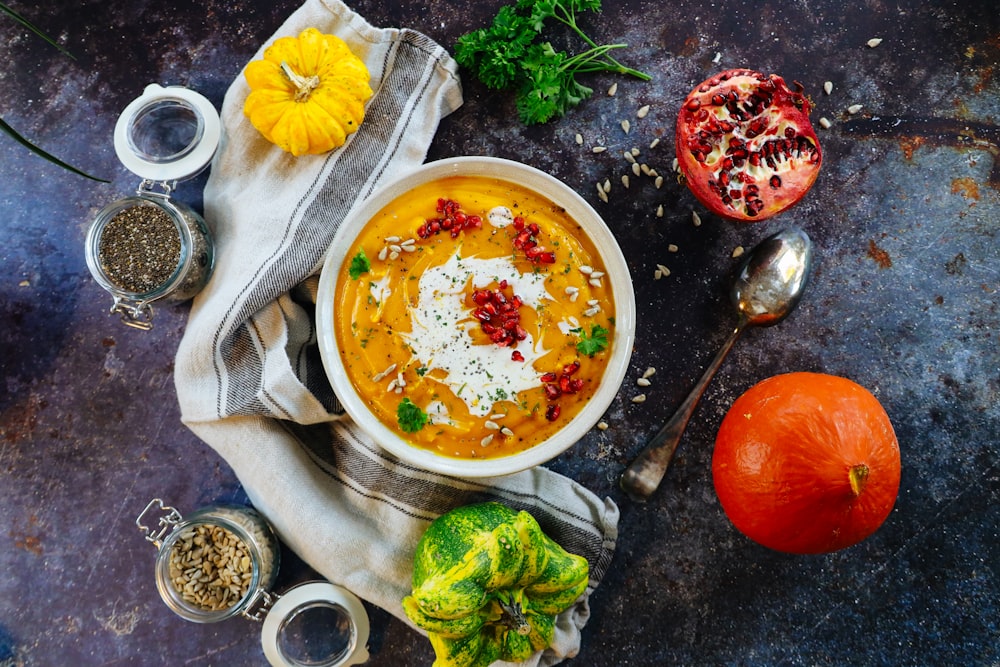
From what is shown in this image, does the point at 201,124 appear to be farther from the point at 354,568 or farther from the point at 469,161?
the point at 354,568

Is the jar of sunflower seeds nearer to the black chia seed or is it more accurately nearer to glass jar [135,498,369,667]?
glass jar [135,498,369,667]

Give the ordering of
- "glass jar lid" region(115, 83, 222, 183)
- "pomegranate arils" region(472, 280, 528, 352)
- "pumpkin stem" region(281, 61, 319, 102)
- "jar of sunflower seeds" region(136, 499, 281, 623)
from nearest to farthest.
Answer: "pomegranate arils" region(472, 280, 528, 352), "pumpkin stem" region(281, 61, 319, 102), "jar of sunflower seeds" region(136, 499, 281, 623), "glass jar lid" region(115, 83, 222, 183)

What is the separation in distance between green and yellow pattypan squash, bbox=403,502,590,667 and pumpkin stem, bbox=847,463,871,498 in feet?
3.06

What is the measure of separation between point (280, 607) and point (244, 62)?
219 centimetres

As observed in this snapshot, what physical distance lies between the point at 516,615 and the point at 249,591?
41.5 inches

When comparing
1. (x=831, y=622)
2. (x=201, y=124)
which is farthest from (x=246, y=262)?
(x=831, y=622)

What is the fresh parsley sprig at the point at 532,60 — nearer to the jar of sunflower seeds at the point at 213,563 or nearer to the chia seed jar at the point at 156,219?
the chia seed jar at the point at 156,219

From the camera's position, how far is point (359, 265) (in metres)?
2.72

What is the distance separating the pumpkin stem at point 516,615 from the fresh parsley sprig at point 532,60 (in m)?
1.80

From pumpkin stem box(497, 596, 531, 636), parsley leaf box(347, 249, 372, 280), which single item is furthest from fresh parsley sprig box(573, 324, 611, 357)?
pumpkin stem box(497, 596, 531, 636)

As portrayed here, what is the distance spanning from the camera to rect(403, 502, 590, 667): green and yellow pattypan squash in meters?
2.52

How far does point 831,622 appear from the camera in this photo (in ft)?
10.1

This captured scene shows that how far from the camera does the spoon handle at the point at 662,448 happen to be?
119 inches

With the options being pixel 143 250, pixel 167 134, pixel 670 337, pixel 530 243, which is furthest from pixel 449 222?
pixel 167 134
